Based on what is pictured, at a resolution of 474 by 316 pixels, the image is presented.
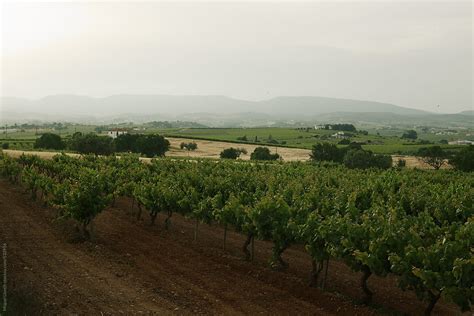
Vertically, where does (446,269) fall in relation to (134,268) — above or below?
above

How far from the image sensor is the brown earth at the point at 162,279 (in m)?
16.9

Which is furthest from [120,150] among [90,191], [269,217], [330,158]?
[269,217]

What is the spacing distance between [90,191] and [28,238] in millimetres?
4749

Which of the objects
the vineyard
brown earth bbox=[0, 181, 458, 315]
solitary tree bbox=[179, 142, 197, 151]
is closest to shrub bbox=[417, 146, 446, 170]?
solitary tree bbox=[179, 142, 197, 151]

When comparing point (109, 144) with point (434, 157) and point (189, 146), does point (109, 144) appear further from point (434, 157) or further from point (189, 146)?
point (434, 157)

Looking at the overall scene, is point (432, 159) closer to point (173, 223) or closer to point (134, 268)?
point (173, 223)

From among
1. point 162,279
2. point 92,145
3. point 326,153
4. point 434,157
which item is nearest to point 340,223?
point 162,279

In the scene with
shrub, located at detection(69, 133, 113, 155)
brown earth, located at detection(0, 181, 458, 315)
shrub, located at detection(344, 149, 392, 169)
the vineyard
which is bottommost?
brown earth, located at detection(0, 181, 458, 315)

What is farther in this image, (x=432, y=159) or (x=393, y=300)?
(x=432, y=159)

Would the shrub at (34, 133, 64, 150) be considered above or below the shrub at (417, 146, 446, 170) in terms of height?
above

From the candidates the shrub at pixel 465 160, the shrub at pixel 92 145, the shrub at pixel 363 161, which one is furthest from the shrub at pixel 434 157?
the shrub at pixel 92 145

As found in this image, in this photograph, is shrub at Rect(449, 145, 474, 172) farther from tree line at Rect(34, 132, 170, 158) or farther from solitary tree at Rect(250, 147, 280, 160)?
tree line at Rect(34, 132, 170, 158)

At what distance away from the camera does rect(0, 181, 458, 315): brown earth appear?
16875mm

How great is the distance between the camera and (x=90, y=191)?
24406 mm
